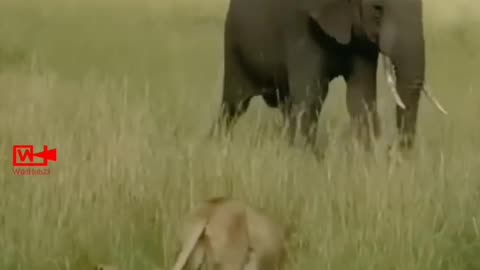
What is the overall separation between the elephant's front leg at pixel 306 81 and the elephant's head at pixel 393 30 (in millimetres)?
47

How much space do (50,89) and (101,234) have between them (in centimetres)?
26

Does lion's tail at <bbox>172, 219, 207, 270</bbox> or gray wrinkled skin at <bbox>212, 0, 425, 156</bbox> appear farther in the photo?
gray wrinkled skin at <bbox>212, 0, 425, 156</bbox>

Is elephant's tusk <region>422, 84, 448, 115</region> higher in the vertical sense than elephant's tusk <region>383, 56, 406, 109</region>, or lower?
lower

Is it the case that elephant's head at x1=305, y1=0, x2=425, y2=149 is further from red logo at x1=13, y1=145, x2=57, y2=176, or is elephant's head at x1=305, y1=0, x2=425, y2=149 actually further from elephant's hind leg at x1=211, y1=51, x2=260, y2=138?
red logo at x1=13, y1=145, x2=57, y2=176

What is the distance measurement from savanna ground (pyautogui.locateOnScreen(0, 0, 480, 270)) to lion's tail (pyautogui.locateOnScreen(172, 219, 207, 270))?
0.21 feet

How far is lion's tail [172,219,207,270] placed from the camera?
1.19 metres

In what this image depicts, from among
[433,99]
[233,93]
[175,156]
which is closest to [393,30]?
[433,99]

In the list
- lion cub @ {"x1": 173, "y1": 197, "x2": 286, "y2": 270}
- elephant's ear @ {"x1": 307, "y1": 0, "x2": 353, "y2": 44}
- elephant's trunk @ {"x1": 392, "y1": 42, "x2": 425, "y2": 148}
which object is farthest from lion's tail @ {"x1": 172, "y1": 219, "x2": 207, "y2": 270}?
elephant's ear @ {"x1": 307, "y1": 0, "x2": 353, "y2": 44}

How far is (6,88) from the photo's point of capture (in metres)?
1.45

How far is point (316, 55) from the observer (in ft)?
5.49

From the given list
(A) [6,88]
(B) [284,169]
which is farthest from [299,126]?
(A) [6,88]

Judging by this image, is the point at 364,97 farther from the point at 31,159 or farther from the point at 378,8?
the point at 31,159

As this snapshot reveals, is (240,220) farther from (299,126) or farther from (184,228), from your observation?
(299,126)

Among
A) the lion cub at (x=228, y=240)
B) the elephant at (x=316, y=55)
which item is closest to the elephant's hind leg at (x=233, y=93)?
the elephant at (x=316, y=55)
